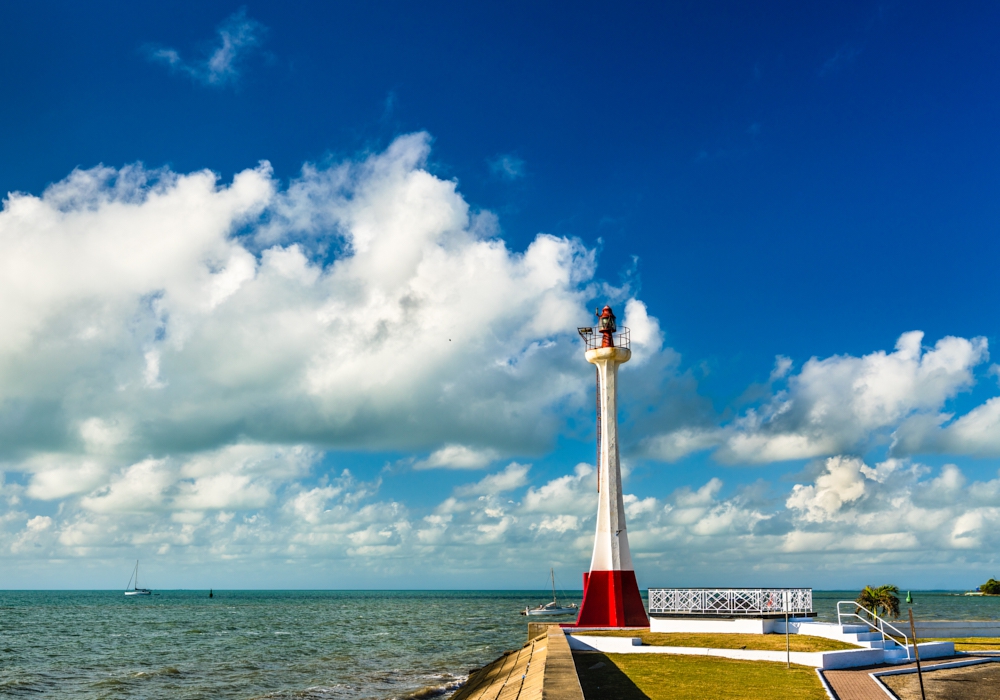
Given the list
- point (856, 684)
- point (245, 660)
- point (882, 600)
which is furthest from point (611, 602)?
point (245, 660)

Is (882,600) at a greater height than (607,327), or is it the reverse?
(607,327)

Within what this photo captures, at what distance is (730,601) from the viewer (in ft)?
100

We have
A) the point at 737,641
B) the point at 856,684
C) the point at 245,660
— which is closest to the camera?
the point at 856,684

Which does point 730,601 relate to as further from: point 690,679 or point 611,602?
point 690,679

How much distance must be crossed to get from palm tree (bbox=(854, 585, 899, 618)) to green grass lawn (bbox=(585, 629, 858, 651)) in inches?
577

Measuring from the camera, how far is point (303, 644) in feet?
195

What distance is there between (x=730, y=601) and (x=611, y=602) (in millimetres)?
4953

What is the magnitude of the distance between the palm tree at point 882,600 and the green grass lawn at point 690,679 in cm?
1956

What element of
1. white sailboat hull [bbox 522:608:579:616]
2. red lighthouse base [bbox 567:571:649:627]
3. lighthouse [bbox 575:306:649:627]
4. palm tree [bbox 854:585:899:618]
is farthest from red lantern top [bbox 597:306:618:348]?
white sailboat hull [bbox 522:608:579:616]

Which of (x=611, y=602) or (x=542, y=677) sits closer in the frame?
(x=542, y=677)

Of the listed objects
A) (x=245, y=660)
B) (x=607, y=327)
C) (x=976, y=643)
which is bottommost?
(x=245, y=660)

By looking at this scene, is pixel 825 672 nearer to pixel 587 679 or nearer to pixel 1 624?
pixel 587 679

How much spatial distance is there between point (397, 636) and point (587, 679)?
159ft

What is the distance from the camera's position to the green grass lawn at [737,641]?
25.3 metres
